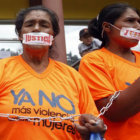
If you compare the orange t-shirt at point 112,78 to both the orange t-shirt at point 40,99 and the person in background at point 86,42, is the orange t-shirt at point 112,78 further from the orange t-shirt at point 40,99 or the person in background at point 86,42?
the person in background at point 86,42

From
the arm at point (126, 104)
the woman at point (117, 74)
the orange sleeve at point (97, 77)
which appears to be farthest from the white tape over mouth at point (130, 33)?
the arm at point (126, 104)

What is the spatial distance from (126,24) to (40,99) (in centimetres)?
103

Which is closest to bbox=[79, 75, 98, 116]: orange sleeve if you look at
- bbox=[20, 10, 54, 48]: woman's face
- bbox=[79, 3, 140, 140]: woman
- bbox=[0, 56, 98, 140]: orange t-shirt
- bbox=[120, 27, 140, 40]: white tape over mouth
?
bbox=[0, 56, 98, 140]: orange t-shirt

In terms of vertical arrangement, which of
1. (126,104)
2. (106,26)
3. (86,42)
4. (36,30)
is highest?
(36,30)

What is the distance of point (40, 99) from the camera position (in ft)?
7.04

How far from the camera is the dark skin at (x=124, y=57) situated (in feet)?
7.64

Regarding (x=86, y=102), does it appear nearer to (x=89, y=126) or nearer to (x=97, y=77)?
(x=97, y=77)

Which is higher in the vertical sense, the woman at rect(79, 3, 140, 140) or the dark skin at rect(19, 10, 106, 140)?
the dark skin at rect(19, 10, 106, 140)

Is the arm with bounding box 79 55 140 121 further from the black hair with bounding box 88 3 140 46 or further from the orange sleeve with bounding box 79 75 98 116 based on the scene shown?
the black hair with bounding box 88 3 140 46

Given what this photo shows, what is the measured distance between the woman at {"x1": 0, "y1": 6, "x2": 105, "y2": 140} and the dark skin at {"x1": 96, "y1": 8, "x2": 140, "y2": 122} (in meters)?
0.17

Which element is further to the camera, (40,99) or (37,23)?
(37,23)

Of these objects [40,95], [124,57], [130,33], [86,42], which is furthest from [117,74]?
[86,42]

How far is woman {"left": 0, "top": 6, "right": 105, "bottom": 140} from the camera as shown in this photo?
2.04m

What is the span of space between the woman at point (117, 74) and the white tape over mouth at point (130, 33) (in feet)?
0.07
